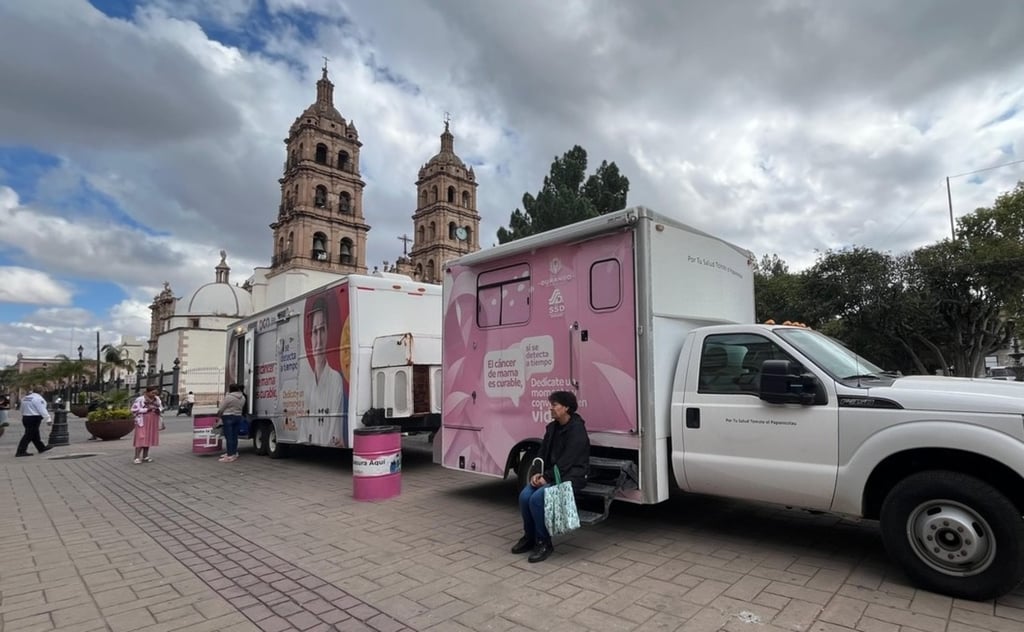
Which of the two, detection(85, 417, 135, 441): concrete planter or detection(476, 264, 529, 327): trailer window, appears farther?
detection(85, 417, 135, 441): concrete planter

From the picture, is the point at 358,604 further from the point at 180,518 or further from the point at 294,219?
the point at 294,219

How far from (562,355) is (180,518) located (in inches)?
201

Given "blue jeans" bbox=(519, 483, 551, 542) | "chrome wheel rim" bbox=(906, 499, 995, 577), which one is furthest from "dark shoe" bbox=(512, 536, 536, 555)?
"chrome wheel rim" bbox=(906, 499, 995, 577)

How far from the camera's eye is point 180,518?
697 cm

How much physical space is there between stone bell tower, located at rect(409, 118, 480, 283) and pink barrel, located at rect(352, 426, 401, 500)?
53016mm

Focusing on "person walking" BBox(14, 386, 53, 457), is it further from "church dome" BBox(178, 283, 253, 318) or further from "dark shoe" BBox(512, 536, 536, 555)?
"church dome" BBox(178, 283, 253, 318)

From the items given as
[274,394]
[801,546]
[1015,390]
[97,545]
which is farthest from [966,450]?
[274,394]

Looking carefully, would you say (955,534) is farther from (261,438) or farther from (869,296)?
(869,296)

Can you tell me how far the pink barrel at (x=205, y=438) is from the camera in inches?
535

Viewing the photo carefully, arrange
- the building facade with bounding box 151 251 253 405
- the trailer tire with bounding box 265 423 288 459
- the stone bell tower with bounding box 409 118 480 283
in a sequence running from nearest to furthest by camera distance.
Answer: the trailer tire with bounding box 265 423 288 459 → the building facade with bounding box 151 251 253 405 → the stone bell tower with bounding box 409 118 480 283

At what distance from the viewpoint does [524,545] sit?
16.8ft

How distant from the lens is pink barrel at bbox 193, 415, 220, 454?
1359 centimetres

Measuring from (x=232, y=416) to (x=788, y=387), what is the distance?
1138cm

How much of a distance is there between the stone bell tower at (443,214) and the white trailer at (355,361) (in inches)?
1933
